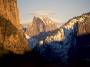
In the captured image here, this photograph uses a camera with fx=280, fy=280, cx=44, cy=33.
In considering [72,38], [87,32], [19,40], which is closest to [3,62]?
[19,40]

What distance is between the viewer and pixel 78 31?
17938 cm

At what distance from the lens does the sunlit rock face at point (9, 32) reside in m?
92.6

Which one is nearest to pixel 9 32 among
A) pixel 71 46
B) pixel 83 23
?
pixel 83 23

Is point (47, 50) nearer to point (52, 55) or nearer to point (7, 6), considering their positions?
point (52, 55)

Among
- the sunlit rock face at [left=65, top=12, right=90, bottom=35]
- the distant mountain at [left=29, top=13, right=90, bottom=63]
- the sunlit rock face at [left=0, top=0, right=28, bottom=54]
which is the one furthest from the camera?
the sunlit rock face at [left=65, top=12, right=90, bottom=35]

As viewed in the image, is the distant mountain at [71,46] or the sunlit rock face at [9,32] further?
the distant mountain at [71,46]

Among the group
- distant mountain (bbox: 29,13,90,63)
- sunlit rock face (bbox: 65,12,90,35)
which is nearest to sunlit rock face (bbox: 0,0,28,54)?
distant mountain (bbox: 29,13,90,63)

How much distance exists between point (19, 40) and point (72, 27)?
94342 millimetres

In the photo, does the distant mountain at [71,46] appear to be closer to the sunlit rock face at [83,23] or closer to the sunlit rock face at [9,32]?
the sunlit rock face at [83,23]

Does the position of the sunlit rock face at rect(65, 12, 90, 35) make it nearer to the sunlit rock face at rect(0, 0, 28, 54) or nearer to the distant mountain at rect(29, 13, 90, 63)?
the distant mountain at rect(29, 13, 90, 63)

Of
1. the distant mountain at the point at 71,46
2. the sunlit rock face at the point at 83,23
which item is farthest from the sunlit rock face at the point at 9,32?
the sunlit rock face at the point at 83,23

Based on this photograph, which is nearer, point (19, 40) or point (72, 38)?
point (19, 40)

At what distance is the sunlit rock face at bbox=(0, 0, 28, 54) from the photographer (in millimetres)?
92562

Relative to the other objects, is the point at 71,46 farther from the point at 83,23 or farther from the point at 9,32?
the point at 9,32
